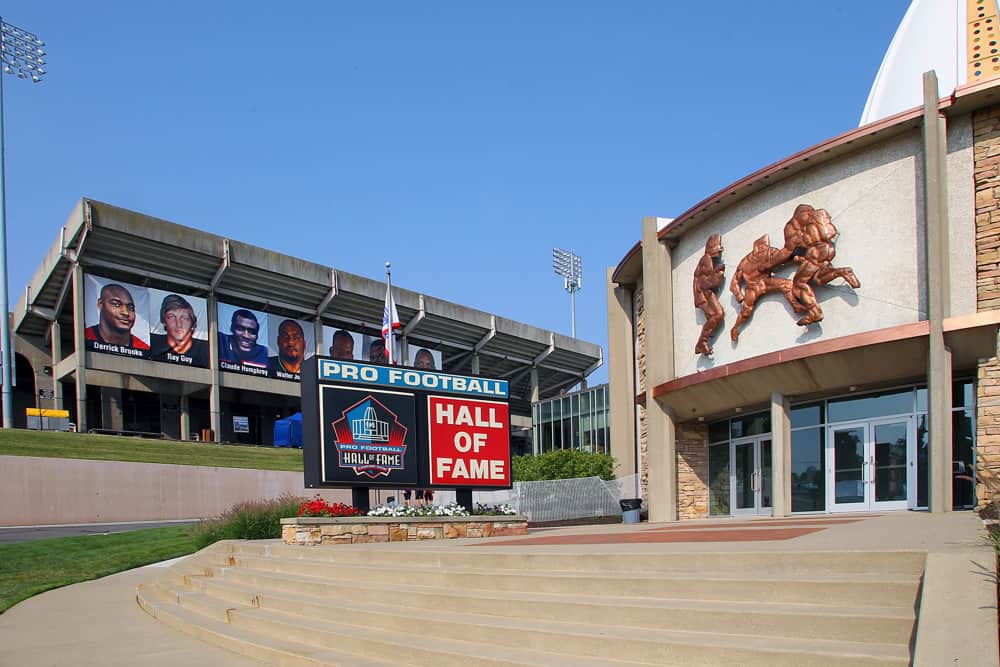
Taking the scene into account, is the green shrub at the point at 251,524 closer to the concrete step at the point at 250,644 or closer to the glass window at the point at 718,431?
the concrete step at the point at 250,644

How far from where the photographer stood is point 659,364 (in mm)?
27266

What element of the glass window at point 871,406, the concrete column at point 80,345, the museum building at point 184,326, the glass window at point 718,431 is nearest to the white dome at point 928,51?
the glass window at point 871,406

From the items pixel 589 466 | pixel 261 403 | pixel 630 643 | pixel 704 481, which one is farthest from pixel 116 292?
pixel 630 643

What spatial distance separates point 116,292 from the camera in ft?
172

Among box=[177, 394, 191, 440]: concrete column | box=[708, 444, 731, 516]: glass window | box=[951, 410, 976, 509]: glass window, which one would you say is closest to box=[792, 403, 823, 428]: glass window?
box=[708, 444, 731, 516]: glass window

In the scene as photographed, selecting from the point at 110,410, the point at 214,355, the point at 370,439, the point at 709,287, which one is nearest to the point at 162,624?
the point at 370,439

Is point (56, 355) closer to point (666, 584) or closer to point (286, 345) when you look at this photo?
point (286, 345)

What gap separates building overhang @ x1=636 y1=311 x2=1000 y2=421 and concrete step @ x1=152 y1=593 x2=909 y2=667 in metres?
14.7

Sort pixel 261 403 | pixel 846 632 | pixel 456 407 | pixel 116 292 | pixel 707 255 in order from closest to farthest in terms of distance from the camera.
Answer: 1. pixel 846 632
2. pixel 456 407
3. pixel 707 255
4. pixel 116 292
5. pixel 261 403

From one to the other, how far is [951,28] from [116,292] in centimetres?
4576

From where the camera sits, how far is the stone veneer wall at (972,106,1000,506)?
60.1 ft

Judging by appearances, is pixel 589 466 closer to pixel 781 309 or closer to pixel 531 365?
pixel 781 309

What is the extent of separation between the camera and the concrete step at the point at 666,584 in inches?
247

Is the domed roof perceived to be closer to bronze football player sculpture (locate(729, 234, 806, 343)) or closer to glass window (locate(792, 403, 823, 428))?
bronze football player sculpture (locate(729, 234, 806, 343))
